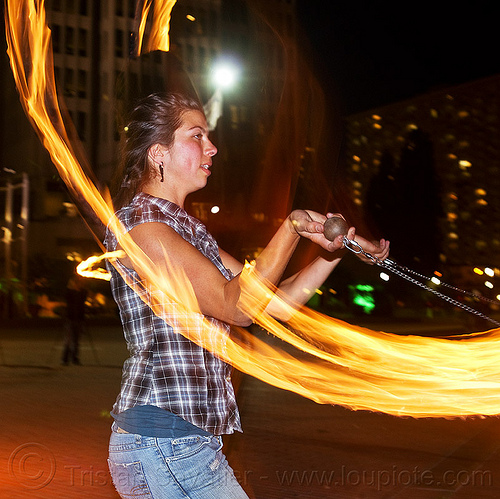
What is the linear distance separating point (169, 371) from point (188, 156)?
0.79 m

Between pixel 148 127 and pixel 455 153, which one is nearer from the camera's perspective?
pixel 148 127

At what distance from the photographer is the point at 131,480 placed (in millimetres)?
2395

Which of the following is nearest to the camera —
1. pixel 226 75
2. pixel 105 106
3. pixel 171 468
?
pixel 171 468

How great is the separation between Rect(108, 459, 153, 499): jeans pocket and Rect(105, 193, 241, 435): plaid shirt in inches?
7.1

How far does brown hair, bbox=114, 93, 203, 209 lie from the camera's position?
268 cm

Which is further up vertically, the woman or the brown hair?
the brown hair

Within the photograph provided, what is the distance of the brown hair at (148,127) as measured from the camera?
268 cm

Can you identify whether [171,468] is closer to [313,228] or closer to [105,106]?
[313,228]

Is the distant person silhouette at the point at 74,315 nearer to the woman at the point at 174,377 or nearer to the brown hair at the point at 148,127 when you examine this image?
the brown hair at the point at 148,127

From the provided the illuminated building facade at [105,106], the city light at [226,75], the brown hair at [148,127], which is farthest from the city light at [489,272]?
the brown hair at [148,127]

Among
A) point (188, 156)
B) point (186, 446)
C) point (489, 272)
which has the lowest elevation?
point (489, 272)

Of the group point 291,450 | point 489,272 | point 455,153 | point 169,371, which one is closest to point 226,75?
point 489,272

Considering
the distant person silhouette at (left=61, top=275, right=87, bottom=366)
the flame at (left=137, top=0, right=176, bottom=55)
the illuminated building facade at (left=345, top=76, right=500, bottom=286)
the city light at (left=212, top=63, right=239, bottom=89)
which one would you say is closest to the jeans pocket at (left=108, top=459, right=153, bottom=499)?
the flame at (left=137, top=0, right=176, bottom=55)

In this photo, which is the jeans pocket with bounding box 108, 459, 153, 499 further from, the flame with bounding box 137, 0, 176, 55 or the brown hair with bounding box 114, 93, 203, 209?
the flame with bounding box 137, 0, 176, 55
